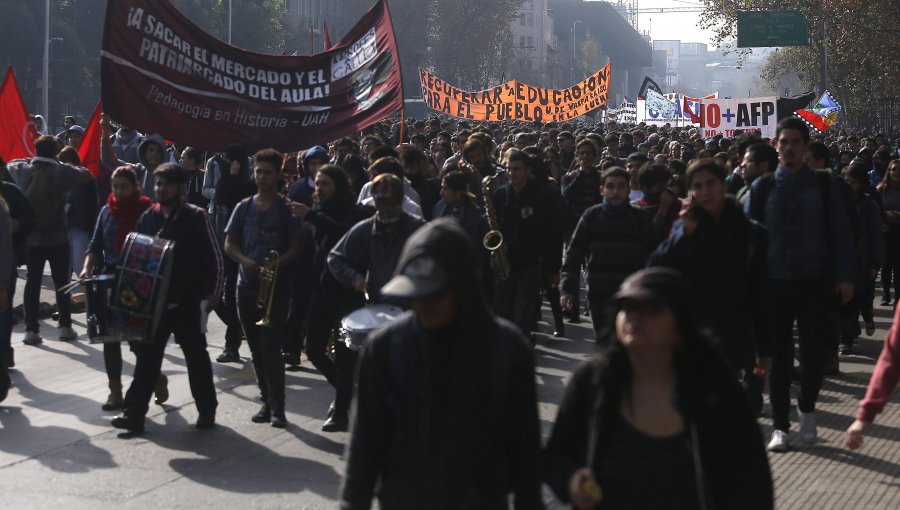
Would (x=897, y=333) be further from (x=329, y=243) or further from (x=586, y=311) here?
(x=586, y=311)

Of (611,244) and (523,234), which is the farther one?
(523,234)

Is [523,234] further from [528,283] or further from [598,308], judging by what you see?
[598,308]

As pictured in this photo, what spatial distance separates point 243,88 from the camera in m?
11.1

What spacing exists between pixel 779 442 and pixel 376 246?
8.07 ft

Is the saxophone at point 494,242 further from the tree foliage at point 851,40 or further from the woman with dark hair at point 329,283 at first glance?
the tree foliage at point 851,40

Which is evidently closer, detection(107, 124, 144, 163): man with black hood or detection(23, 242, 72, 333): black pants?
detection(23, 242, 72, 333): black pants

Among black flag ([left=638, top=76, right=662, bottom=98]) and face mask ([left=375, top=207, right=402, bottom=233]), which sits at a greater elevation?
black flag ([left=638, top=76, right=662, bottom=98])

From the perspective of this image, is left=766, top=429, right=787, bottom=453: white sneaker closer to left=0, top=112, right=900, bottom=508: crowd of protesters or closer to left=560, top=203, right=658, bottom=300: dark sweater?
left=0, top=112, right=900, bottom=508: crowd of protesters

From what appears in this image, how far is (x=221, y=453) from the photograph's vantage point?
8070mm

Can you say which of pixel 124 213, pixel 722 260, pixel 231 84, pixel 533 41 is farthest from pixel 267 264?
pixel 533 41

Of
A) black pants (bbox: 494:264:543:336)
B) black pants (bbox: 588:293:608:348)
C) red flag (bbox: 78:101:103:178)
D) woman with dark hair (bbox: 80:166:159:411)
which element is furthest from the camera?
red flag (bbox: 78:101:103:178)

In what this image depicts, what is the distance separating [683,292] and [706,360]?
180mm

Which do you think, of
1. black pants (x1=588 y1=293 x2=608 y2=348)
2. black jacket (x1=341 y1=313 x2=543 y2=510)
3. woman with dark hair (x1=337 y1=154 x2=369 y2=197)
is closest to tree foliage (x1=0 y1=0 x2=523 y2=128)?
woman with dark hair (x1=337 y1=154 x2=369 y2=197)

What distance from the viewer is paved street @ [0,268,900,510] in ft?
23.1
